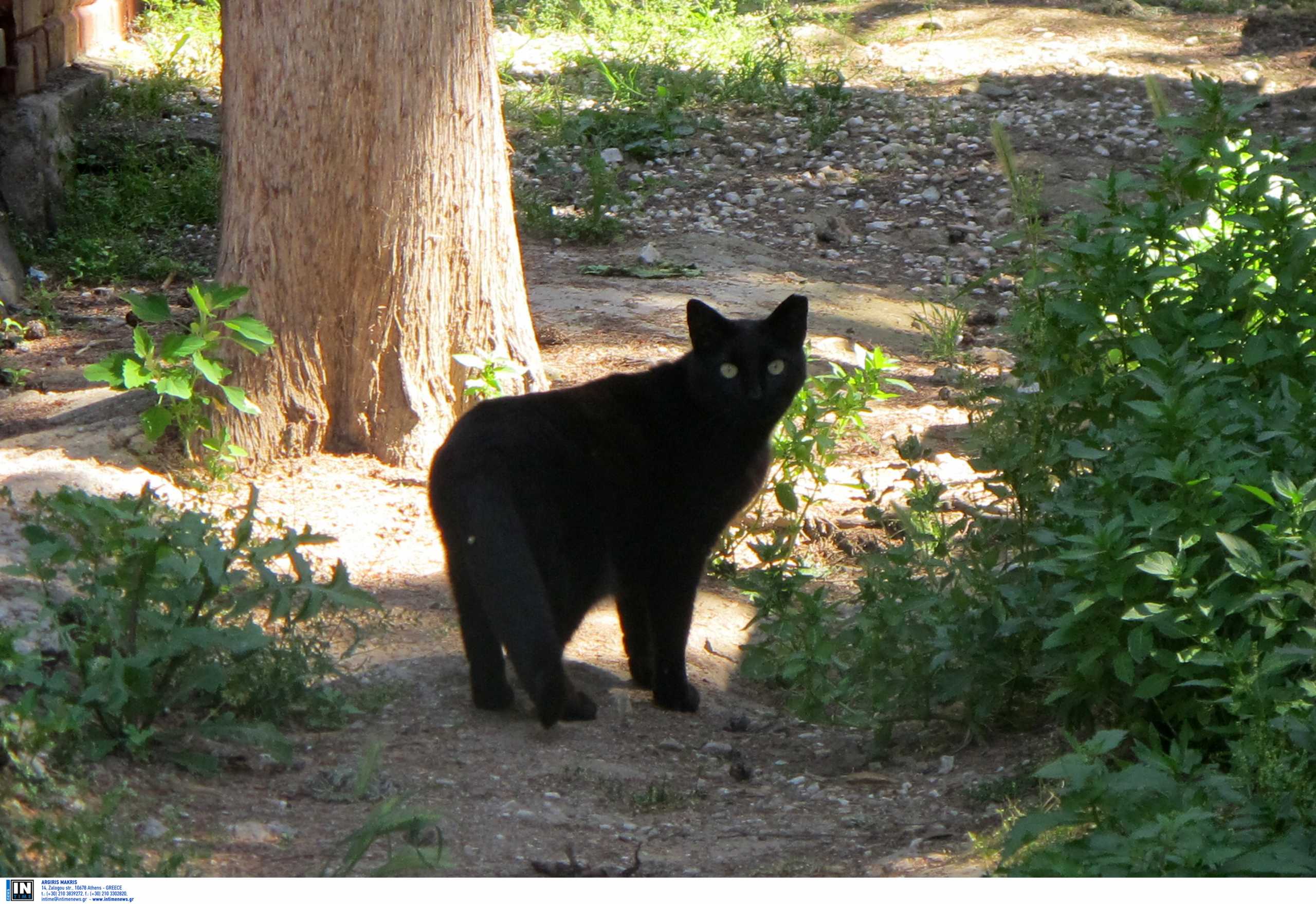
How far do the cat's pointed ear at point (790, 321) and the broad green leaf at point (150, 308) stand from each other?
7.01ft

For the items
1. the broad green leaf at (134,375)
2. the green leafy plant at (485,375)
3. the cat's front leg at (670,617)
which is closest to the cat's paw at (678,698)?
the cat's front leg at (670,617)

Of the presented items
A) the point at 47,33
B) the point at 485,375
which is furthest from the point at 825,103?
the point at 485,375

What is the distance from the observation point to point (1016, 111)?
11062 mm

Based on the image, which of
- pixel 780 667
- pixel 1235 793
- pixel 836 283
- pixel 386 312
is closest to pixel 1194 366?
pixel 1235 793

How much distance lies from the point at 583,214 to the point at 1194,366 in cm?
625

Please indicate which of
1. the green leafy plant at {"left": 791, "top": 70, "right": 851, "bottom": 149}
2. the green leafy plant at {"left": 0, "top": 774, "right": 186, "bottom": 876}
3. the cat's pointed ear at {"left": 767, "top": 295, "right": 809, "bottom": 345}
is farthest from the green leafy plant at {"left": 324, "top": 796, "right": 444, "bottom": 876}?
the green leafy plant at {"left": 791, "top": 70, "right": 851, "bottom": 149}

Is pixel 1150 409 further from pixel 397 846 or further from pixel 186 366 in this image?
pixel 186 366

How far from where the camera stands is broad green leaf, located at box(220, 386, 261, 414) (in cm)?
480

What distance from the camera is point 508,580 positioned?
3463 mm

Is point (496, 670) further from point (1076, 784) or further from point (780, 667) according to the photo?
point (1076, 784)

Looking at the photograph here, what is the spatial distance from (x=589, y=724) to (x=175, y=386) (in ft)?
6.68

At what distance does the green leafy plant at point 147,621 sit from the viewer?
289 cm

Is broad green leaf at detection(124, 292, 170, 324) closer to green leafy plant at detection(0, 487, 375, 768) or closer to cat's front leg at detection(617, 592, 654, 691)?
green leafy plant at detection(0, 487, 375, 768)

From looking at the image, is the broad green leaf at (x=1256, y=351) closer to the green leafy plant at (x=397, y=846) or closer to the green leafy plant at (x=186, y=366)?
the green leafy plant at (x=397, y=846)
